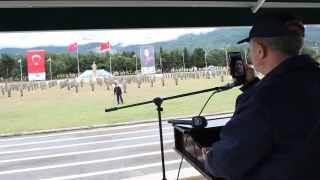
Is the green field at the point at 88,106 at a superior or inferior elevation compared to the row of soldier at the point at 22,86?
inferior

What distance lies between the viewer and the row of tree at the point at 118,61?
10.7 feet

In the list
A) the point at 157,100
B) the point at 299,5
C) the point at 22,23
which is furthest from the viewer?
the point at 299,5

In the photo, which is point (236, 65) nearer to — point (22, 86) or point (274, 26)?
point (274, 26)

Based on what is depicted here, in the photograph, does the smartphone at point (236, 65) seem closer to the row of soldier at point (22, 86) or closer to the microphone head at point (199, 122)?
the microphone head at point (199, 122)

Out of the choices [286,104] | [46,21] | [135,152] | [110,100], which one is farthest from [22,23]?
[110,100]

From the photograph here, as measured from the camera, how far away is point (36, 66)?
135 inches

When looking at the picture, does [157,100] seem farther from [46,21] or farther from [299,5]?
[299,5]

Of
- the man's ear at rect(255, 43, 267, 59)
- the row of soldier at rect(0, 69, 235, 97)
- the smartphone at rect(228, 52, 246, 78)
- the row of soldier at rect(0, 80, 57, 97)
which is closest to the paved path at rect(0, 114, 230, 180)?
the row of soldier at rect(0, 69, 235, 97)

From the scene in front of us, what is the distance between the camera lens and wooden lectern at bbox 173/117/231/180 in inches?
50.8

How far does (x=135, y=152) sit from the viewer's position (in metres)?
4.66

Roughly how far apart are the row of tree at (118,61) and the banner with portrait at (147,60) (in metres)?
0.07

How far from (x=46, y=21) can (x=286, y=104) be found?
2.09 m

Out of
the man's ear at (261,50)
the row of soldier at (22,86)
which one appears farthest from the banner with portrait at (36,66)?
the man's ear at (261,50)

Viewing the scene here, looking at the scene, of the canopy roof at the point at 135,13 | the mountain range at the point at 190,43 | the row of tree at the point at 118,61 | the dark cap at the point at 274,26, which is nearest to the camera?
the dark cap at the point at 274,26
